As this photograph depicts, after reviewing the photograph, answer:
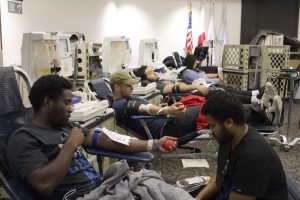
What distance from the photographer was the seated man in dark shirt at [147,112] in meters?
2.93

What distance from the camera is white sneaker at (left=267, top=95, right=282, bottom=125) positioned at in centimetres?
325

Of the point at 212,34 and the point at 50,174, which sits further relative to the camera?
the point at 212,34

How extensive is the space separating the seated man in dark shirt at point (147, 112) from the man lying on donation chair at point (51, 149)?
1.12 m

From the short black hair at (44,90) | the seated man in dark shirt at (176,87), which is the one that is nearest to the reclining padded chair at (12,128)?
the short black hair at (44,90)

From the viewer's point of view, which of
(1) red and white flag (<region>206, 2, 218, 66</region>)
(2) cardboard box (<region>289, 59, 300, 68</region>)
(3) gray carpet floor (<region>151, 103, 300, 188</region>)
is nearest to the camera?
(3) gray carpet floor (<region>151, 103, 300, 188</region>)

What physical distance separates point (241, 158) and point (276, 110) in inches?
78.7

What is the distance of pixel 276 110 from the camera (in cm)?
326

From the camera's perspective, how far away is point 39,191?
148cm

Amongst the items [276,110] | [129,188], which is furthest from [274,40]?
[129,188]

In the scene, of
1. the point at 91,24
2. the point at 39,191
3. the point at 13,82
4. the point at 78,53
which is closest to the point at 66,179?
the point at 39,191

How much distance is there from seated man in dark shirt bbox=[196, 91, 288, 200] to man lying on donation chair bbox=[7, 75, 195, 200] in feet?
0.76

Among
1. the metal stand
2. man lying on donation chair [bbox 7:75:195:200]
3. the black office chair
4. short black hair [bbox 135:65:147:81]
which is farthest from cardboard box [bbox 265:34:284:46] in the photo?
the black office chair

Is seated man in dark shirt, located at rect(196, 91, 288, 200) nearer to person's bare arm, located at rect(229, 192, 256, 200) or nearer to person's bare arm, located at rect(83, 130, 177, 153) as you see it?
person's bare arm, located at rect(229, 192, 256, 200)

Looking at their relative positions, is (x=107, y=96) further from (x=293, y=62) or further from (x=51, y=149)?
(x=293, y=62)
